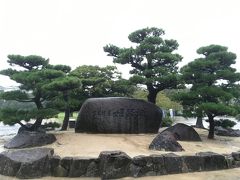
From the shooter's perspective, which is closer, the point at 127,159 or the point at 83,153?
the point at 127,159

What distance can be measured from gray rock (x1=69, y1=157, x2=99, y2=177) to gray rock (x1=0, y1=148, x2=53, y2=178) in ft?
2.35

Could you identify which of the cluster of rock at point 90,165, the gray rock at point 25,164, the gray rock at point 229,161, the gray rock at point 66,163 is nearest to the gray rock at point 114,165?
the cluster of rock at point 90,165

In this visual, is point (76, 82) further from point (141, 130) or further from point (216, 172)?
point (216, 172)

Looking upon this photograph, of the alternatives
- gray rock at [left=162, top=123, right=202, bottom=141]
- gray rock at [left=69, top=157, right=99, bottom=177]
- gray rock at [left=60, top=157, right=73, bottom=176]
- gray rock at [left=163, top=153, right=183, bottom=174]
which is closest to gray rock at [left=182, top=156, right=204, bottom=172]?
gray rock at [left=163, top=153, right=183, bottom=174]

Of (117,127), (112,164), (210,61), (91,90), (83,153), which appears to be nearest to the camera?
(112,164)

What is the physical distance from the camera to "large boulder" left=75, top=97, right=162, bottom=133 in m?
15.8

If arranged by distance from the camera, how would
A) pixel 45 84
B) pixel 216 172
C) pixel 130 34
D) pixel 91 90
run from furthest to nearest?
pixel 91 90 < pixel 130 34 < pixel 45 84 < pixel 216 172

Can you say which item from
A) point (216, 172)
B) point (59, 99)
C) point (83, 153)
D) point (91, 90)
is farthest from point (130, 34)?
point (216, 172)

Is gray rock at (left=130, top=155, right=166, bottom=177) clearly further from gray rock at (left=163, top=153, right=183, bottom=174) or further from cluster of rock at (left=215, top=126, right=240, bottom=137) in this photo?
cluster of rock at (left=215, top=126, right=240, bottom=137)

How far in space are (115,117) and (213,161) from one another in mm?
6476

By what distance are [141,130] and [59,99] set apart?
4045 millimetres

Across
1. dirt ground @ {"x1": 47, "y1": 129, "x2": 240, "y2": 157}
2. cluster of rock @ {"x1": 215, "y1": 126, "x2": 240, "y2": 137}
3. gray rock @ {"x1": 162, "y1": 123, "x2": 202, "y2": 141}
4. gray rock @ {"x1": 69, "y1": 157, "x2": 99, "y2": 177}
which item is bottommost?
gray rock @ {"x1": 69, "y1": 157, "x2": 99, "y2": 177}

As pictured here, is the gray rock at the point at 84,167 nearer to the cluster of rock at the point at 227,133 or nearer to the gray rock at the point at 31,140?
the gray rock at the point at 31,140

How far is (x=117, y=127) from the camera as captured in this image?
15.8 meters
